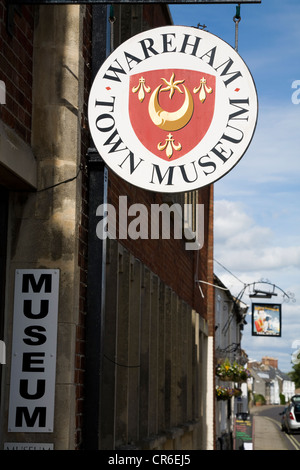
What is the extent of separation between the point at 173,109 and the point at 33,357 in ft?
6.48

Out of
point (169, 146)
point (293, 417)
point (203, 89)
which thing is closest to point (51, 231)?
point (169, 146)

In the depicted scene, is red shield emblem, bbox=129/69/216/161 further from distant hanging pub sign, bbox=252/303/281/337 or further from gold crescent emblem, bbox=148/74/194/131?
distant hanging pub sign, bbox=252/303/281/337

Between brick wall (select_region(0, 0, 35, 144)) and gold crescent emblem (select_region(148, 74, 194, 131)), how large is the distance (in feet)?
3.04

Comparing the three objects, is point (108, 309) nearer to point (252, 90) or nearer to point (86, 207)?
point (86, 207)

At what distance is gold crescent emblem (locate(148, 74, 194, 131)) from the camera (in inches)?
229

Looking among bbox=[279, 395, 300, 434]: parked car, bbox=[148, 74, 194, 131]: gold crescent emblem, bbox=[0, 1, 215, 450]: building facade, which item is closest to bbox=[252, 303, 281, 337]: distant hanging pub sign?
bbox=[279, 395, 300, 434]: parked car

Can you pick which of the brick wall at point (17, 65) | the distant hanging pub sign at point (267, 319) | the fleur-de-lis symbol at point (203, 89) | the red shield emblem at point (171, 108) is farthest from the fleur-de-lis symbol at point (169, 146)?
the distant hanging pub sign at point (267, 319)

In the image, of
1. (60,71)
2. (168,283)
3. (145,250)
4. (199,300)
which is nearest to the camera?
(60,71)

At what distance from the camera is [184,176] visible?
18.1 ft

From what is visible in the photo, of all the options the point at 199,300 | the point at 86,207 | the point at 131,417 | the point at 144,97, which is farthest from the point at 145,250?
the point at 199,300

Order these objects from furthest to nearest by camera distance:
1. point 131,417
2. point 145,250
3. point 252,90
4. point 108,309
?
point 145,250 → point 131,417 → point 108,309 → point 252,90

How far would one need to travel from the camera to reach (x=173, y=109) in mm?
5844

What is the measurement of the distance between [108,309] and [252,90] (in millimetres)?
3192

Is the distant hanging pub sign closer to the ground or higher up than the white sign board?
higher up
